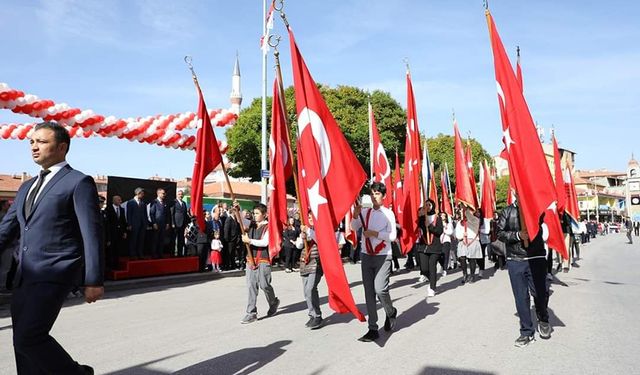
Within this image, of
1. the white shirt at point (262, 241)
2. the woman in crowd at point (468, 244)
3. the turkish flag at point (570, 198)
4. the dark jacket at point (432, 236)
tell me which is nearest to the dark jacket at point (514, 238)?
the white shirt at point (262, 241)

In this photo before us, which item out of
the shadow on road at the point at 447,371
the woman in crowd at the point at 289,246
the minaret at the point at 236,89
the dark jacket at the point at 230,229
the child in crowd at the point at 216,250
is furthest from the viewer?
the minaret at the point at 236,89

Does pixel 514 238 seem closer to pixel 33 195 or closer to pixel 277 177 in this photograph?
pixel 277 177

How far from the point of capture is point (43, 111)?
14711 millimetres

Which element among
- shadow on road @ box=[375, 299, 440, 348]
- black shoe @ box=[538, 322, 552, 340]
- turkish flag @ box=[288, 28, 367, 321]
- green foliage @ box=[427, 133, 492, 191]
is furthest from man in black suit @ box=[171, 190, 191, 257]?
green foliage @ box=[427, 133, 492, 191]

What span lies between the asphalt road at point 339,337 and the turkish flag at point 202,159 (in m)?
1.63

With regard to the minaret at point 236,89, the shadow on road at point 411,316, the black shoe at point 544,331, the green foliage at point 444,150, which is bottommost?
the shadow on road at point 411,316

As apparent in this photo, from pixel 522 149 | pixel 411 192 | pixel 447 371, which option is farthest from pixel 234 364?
pixel 411 192

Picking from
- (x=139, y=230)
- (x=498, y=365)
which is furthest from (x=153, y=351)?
(x=139, y=230)

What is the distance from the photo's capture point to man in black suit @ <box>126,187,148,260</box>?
1246 centimetres

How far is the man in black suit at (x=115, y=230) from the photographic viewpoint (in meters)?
11.9

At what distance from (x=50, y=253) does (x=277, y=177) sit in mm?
4587

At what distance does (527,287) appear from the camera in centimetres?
628

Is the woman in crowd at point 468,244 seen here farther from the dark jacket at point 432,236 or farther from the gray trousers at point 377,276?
the gray trousers at point 377,276

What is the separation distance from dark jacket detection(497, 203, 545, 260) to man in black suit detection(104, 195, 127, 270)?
8.61m
